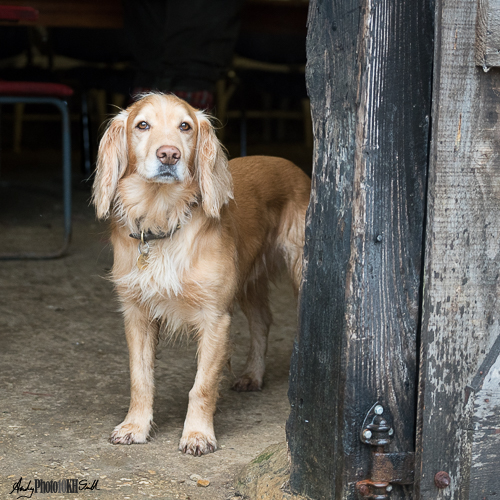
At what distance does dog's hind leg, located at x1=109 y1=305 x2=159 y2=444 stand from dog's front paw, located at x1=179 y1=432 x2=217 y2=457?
5.5 inches

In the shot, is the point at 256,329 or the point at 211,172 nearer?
the point at 211,172

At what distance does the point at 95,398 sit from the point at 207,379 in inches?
20.1

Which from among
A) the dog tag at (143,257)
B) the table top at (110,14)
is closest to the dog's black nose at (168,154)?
the dog tag at (143,257)

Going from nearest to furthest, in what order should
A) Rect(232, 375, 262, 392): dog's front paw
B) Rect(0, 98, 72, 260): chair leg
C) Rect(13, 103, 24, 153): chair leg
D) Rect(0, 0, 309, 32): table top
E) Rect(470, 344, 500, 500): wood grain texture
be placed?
Rect(470, 344, 500, 500): wood grain texture → Rect(232, 375, 262, 392): dog's front paw → Rect(0, 98, 72, 260): chair leg → Rect(0, 0, 309, 32): table top → Rect(13, 103, 24, 153): chair leg

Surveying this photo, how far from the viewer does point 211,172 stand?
2.34 m

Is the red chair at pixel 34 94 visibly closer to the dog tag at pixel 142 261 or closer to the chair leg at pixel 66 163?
the chair leg at pixel 66 163

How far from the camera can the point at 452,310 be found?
1.59 meters

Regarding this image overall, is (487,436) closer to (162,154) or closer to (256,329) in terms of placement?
(162,154)

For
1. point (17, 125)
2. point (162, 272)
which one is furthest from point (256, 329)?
point (17, 125)

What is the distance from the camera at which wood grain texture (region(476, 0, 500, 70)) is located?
1469 millimetres

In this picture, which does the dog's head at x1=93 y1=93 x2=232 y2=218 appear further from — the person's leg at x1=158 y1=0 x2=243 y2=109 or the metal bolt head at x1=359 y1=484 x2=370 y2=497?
the person's leg at x1=158 y1=0 x2=243 y2=109

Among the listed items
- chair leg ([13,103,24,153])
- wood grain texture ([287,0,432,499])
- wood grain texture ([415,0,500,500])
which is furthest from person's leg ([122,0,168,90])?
wood grain texture ([415,0,500,500])

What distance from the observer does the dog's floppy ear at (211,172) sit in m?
2.31

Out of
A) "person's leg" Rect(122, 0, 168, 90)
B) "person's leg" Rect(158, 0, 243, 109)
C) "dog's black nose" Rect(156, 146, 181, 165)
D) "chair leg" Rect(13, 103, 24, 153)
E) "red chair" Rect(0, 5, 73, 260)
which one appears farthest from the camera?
"chair leg" Rect(13, 103, 24, 153)
